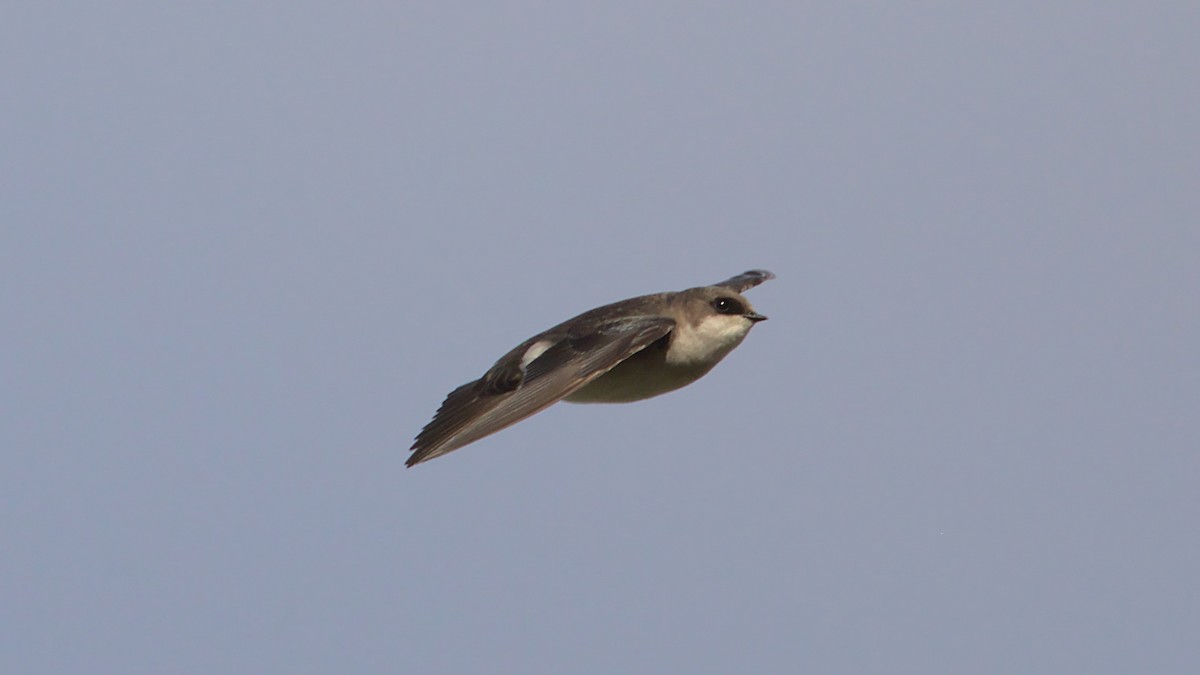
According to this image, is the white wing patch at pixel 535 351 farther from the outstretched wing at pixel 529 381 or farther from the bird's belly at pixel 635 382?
the bird's belly at pixel 635 382

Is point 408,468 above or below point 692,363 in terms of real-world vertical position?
below

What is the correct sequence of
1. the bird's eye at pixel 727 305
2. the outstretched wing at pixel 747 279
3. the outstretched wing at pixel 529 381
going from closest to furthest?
1. the outstretched wing at pixel 529 381
2. the bird's eye at pixel 727 305
3. the outstretched wing at pixel 747 279

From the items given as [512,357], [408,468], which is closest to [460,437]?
[408,468]

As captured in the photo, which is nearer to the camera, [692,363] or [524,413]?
[524,413]

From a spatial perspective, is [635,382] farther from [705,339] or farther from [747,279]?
[747,279]

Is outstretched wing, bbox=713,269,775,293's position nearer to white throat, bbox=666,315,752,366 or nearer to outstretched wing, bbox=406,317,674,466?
white throat, bbox=666,315,752,366

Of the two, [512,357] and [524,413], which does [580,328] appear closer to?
[512,357]

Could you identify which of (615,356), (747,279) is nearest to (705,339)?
(615,356)

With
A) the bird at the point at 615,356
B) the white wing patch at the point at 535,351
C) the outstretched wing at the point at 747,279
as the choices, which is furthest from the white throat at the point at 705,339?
the outstretched wing at the point at 747,279
